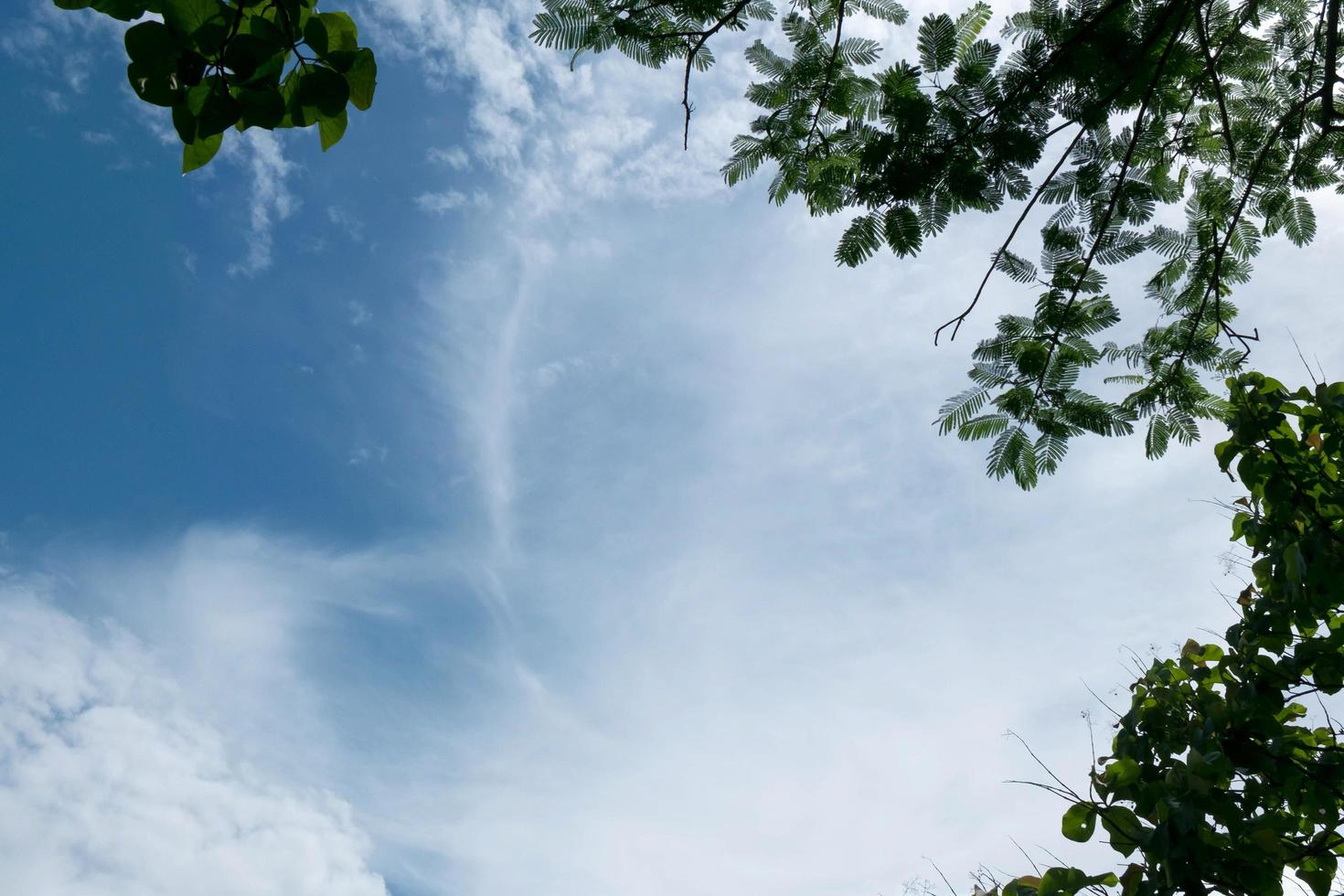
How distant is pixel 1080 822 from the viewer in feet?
7.32

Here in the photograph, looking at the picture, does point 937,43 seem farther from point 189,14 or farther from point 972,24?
point 189,14

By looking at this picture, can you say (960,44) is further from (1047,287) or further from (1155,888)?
(1155,888)

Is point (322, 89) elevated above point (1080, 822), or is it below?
above

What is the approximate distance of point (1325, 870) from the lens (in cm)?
227

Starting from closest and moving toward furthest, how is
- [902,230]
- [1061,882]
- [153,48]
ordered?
[153,48], [1061,882], [902,230]

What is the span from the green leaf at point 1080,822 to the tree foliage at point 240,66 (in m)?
2.57

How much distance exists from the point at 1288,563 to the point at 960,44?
297 centimetres

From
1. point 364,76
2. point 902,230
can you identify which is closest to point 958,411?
point 902,230

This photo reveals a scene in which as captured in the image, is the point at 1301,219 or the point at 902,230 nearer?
the point at 902,230

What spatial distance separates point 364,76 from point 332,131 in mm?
108

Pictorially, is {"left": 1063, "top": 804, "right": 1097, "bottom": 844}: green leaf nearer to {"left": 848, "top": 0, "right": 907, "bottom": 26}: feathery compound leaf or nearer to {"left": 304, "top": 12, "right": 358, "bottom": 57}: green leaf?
{"left": 304, "top": 12, "right": 358, "bottom": 57}: green leaf

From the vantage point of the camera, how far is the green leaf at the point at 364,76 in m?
1.23

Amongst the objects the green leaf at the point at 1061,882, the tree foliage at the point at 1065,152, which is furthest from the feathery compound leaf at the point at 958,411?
the green leaf at the point at 1061,882

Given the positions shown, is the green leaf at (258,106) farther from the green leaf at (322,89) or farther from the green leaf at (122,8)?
the green leaf at (122,8)
